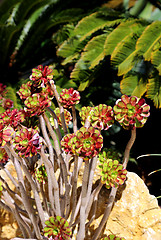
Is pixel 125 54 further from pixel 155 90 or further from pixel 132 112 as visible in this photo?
pixel 132 112

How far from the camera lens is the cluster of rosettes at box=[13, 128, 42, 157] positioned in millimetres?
770

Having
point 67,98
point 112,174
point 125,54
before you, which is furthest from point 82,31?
point 112,174

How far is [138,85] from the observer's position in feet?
5.39

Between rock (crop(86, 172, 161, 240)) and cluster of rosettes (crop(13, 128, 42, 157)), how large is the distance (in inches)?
20.2

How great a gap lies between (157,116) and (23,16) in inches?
60.3

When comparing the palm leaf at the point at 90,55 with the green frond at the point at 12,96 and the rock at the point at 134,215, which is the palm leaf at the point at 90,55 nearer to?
the green frond at the point at 12,96

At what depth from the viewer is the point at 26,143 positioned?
77 cm

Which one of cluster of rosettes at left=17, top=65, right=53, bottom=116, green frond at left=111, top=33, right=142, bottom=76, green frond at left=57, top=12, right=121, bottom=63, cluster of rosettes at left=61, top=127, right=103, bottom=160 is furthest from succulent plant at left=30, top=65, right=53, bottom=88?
green frond at left=57, top=12, right=121, bottom=63

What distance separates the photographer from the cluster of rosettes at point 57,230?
85 cm

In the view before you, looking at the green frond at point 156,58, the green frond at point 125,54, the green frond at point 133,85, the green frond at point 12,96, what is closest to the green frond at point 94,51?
the green frond at point 125,54

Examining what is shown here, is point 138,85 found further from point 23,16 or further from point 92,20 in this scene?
point 23,16

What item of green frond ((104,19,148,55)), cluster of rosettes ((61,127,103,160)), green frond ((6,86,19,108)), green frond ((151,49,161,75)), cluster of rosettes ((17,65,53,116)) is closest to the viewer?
cluster of rosettes ((61,127,103,160))

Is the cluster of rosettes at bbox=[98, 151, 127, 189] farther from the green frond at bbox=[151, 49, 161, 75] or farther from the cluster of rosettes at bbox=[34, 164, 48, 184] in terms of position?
the green frond at bbox=[151, 49, 161, 75]

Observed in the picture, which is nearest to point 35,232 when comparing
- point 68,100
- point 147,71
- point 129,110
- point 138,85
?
point 68,100
